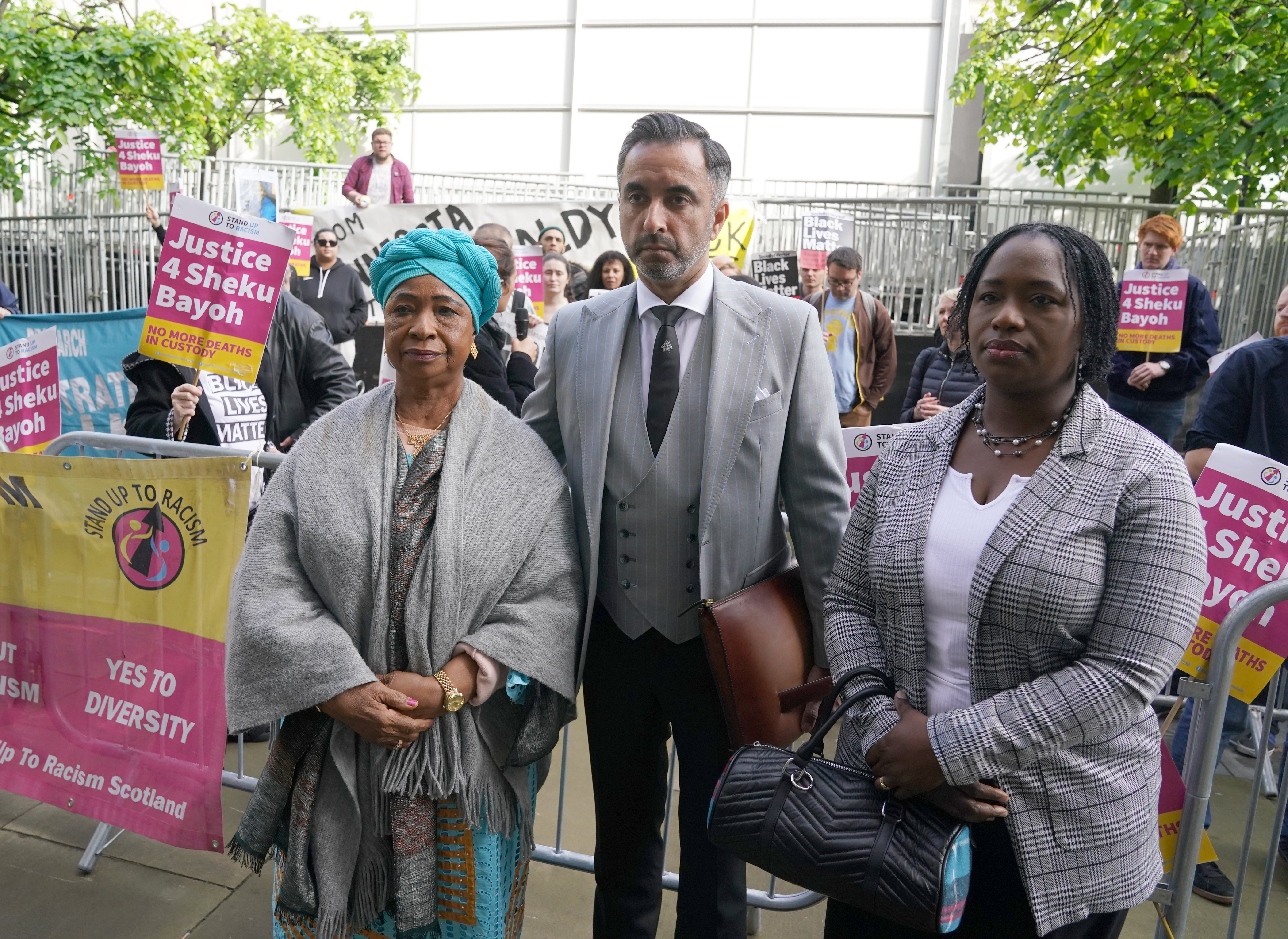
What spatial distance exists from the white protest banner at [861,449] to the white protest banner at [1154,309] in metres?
3.92

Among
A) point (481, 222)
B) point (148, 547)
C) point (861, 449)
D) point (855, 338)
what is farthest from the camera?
point (481, 222)

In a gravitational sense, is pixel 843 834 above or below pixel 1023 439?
below

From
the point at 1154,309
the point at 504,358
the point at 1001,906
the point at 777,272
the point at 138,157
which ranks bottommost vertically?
the point at 1001,906

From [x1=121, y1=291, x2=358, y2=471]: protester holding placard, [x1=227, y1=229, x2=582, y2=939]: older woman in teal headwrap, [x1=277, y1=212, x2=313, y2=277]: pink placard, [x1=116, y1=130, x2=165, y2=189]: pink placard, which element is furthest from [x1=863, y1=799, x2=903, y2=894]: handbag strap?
[x1=116, y1=130, x2=165, y2=189]: pink placard

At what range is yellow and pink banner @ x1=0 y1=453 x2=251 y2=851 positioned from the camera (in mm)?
3014

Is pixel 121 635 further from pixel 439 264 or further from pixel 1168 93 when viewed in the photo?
pixel 1168 93

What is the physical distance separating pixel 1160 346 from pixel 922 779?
585cm

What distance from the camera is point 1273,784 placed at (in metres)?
4.15

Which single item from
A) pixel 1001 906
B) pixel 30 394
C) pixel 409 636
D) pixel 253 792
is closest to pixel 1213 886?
pixel 1001 906

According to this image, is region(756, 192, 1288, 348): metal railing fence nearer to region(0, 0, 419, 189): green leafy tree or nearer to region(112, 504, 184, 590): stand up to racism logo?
region(0, 0, 419, 189): green leafy tree

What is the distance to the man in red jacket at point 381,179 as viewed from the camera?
1236 centimetres

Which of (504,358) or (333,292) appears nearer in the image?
(504,358)

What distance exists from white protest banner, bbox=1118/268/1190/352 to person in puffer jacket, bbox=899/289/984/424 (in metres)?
1.41

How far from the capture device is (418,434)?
2295 millimetres
